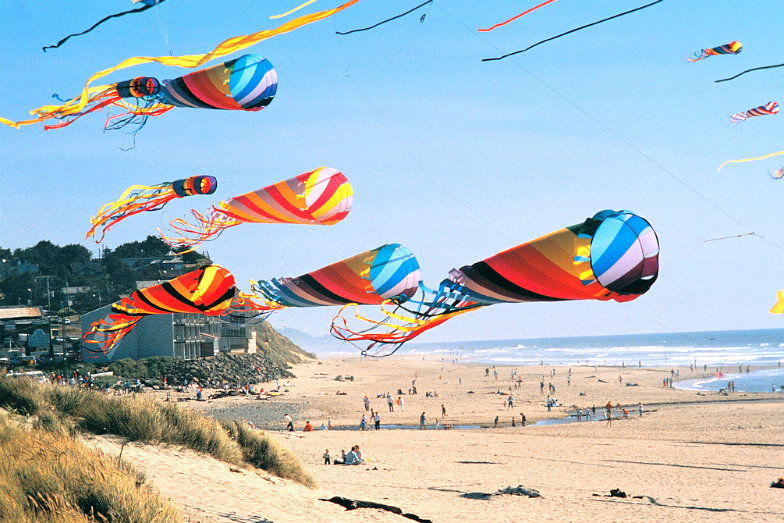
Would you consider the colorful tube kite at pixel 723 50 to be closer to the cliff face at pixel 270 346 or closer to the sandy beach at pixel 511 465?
the sandy beach at pixel 511 465

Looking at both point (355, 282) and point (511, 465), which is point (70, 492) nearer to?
point (355, 282)

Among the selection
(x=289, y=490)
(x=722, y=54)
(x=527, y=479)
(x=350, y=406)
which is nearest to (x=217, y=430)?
(x=289, y=490)

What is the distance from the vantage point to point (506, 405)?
33.1 meters

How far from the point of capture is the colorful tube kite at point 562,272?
6.92 meters

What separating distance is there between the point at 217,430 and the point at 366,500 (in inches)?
98.2

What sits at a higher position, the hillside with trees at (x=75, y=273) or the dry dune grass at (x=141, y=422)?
the hillside with trees at (x=75, y=273)

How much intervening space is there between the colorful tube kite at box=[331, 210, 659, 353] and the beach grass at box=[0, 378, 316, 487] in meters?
3.73

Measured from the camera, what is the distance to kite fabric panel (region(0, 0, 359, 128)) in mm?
4918

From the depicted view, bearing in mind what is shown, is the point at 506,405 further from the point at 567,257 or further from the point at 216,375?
the point at 567,257

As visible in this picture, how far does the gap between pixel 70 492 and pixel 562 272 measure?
16.4 ft

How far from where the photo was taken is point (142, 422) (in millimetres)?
9844

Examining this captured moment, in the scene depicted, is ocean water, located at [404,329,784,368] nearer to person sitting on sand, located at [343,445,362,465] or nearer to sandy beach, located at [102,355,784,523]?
sandy beach, located at [102,355,784,523]

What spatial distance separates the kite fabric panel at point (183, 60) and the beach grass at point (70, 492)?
11.9 feet

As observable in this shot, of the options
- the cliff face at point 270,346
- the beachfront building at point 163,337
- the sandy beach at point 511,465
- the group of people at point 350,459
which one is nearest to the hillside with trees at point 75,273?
the beachfront building at point 163,337
